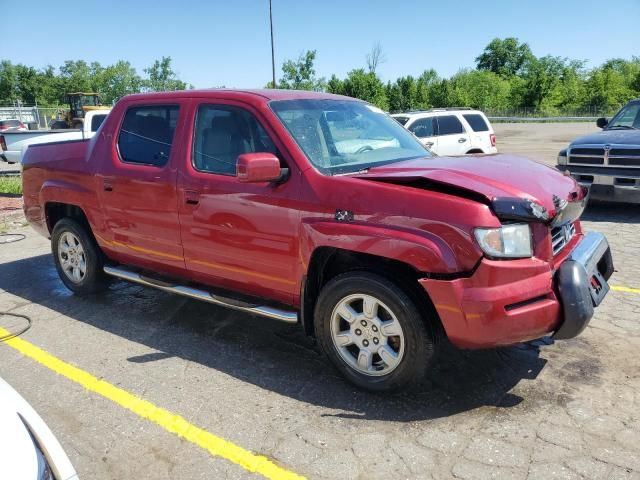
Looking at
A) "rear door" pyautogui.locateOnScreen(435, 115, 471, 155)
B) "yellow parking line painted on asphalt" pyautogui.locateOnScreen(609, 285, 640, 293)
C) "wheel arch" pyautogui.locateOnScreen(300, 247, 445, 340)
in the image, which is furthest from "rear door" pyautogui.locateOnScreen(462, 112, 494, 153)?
"wheel arch" pyautogui.locateOnScreen(300, 247, 445, 340)

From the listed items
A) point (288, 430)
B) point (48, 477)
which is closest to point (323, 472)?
point (288, 430)

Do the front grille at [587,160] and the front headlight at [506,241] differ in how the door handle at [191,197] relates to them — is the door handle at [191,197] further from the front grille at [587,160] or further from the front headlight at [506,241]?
the front grille at [587,160]

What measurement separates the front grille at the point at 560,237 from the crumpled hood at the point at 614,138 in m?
5.48

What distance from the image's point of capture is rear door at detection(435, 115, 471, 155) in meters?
12.8

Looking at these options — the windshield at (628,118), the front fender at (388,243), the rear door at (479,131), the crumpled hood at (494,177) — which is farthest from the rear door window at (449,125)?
the front fender at (388,243)

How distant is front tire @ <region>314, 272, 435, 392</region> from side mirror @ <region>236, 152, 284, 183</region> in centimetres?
79

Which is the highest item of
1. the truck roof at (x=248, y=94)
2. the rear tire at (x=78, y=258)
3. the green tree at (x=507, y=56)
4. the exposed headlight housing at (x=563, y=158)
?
the green tree at (x=507, y=56)

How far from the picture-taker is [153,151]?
4.50 metres

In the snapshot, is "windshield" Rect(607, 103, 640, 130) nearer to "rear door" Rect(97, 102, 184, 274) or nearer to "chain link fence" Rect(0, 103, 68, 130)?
"rear door" Rect(97, 102, 184, 274)

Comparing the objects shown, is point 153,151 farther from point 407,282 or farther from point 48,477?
point 48,477

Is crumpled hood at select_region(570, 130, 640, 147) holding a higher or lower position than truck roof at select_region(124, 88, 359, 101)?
lower

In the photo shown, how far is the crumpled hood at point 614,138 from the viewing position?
322 inches

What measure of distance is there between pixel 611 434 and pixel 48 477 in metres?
2.74

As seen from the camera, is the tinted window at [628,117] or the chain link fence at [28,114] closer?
the tinted window at [628,117]
